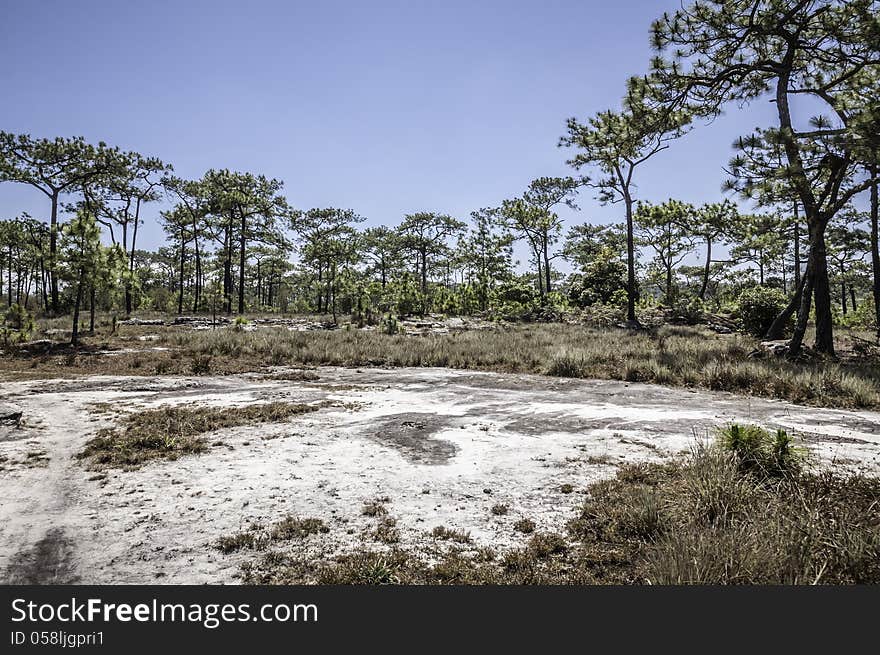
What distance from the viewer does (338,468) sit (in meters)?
5.24

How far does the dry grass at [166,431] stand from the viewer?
5551 millimetres

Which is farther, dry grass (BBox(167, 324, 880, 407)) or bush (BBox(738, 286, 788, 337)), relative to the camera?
bush (BBox(738, 286, 788, 337))

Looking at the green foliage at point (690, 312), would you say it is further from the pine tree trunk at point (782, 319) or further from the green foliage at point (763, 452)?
the green foliage at point (763, 452)

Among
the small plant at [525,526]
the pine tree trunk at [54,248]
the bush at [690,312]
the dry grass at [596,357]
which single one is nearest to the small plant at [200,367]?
the dry grass at [596,357]

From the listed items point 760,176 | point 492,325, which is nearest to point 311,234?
point 492,325

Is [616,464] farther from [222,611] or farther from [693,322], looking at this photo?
[693,322]

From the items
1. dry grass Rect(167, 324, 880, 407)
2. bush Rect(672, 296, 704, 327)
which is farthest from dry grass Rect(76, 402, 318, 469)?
bush Rect(672, 296, 704, 327)

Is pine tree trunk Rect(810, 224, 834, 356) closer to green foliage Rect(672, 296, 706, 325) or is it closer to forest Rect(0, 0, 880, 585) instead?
forest Rect(0, 0, 880, 585)

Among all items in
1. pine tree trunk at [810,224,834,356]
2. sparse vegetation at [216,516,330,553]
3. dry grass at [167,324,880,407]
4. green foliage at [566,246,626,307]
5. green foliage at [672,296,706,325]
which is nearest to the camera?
sparse vegetation at [216,516,330,553]

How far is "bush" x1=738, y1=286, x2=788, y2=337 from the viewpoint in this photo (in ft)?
62.0

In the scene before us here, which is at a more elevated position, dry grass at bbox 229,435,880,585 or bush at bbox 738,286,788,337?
bush at bbox 738,286,788,337

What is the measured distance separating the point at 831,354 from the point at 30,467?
1825cm

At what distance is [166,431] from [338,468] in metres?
3.09

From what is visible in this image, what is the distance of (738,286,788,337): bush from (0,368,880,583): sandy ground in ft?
41.3
